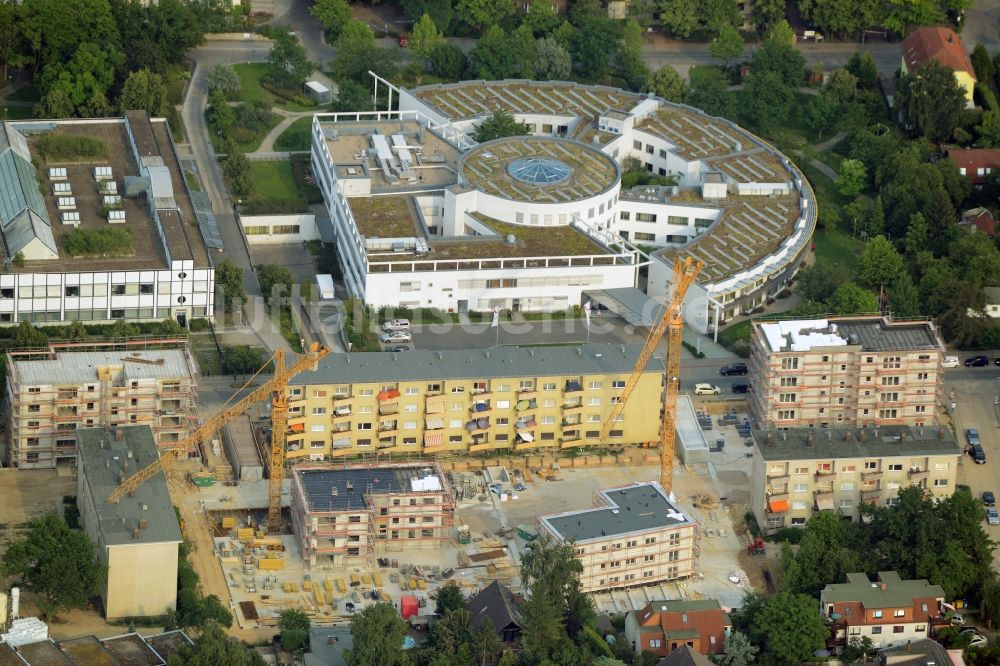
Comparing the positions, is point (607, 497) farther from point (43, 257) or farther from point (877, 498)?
point (43, 257)

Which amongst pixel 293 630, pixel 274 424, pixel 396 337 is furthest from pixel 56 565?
pixel 396 337

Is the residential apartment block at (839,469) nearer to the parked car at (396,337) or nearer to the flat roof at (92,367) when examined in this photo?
the parked car at (396,337)

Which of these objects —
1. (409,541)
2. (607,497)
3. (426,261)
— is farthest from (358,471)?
(426,261)

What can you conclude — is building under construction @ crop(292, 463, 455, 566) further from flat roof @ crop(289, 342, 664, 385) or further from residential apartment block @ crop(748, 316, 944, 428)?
residential apartment block @ crop(748, 316, 944, 428)

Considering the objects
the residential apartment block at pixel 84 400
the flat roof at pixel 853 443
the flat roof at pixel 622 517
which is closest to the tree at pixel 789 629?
the flat roof at pixel 622 517

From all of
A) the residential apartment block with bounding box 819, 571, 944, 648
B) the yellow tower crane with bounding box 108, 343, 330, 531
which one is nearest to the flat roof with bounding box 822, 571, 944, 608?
the residential apartment block with bounding box 819, 571, 944, 648
